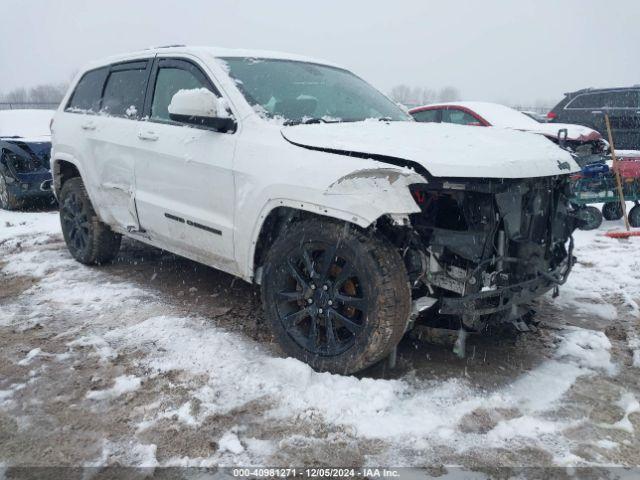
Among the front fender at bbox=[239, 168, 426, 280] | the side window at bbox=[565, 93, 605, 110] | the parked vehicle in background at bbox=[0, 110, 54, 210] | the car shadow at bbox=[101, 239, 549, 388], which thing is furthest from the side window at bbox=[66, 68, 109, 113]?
the side window at bbox=[565, 93, 605, 110]

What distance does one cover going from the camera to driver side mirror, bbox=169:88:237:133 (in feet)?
10.8

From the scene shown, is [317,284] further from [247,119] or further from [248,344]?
[247,119]

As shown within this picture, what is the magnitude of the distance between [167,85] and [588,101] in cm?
863

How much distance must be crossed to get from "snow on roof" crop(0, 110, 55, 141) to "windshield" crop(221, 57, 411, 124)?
20.2 ft

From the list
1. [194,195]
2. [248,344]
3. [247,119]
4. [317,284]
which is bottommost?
[248,344]

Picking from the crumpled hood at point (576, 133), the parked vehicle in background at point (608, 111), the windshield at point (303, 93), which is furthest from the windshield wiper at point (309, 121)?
the parked vehicle in background at point (608, 111)

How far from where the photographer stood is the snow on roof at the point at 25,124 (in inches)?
348

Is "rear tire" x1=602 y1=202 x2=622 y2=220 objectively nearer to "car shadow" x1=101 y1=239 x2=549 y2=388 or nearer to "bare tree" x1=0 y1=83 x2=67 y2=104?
"car shadow" x1=101 y1=239 x2=549 y2=388

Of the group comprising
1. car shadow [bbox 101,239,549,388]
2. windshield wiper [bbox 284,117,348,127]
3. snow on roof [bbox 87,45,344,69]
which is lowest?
car shadow [bbox 101,239,549,388]

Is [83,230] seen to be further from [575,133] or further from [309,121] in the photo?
[575,133]

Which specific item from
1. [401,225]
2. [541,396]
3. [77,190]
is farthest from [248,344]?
[77,190]

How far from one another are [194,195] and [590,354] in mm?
2727

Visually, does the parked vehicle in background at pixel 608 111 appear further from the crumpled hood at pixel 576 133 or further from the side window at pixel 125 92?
the side window at pixel 125 92

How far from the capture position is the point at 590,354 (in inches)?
135
